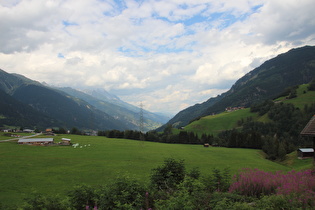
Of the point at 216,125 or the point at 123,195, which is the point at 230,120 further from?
the point at 123,195

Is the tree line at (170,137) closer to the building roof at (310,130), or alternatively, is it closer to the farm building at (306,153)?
the farm building at (306,153)

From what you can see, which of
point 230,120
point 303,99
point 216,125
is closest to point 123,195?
point 216,125

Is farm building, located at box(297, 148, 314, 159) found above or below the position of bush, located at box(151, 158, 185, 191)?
below

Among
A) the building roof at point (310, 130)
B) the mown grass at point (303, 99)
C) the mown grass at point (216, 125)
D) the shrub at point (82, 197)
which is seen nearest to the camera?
the shrub at point (82, 197)

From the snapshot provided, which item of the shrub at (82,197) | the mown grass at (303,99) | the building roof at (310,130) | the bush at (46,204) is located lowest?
the shrub at (82,197)

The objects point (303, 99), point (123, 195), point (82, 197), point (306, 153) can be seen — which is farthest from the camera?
point (303, 99)

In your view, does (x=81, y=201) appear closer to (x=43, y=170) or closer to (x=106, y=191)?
(x=106, y=191)

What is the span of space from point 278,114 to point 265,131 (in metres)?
20.5

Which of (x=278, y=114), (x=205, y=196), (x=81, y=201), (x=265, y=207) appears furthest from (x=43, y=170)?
(x=278, y=114)

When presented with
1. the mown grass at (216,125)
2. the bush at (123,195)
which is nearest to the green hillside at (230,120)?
the mown grass at (216,125)

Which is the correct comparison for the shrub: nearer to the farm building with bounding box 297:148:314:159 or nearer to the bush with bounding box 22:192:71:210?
the bush with bounding box 22:192:71:210

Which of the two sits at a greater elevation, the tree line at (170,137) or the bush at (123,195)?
the bush at (123,195)

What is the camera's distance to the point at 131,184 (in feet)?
44.0

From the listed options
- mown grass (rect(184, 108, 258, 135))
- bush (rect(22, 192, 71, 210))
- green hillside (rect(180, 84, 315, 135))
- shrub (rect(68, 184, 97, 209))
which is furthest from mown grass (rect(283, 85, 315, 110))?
bush (rect(22, 192, 71, 210))
